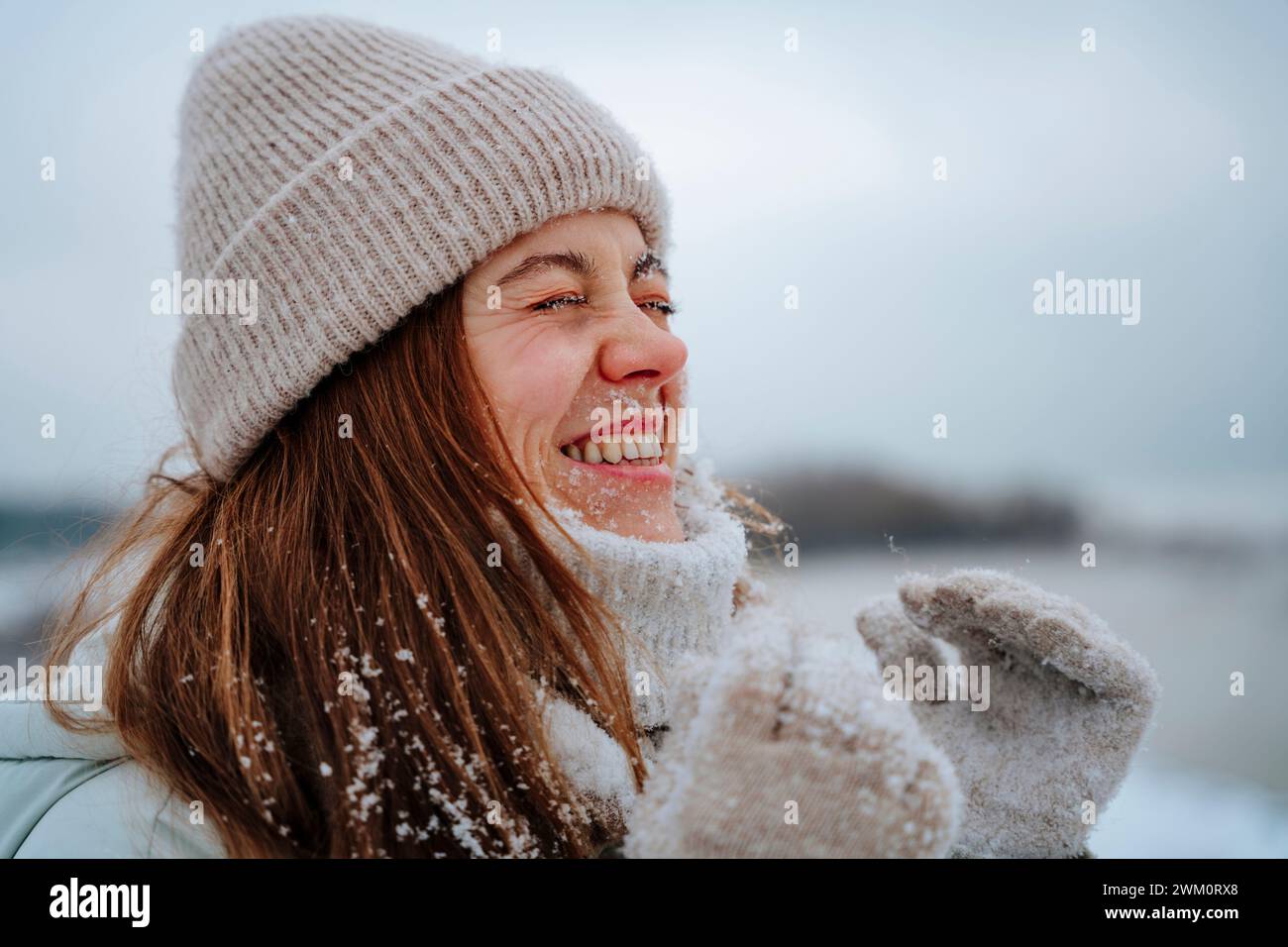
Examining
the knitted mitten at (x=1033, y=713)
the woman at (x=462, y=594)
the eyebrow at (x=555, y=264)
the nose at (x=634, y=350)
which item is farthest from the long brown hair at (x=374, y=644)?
the knitted mitten at (x=1033, y=713)

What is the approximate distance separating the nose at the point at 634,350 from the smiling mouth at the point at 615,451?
0.38ft

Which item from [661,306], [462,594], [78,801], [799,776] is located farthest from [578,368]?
[78,801]

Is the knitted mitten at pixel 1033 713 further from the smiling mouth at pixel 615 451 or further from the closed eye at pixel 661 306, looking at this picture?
the closed eye at pixel 661 306

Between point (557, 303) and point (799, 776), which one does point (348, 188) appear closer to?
point (557, 303)

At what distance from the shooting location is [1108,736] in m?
1.39

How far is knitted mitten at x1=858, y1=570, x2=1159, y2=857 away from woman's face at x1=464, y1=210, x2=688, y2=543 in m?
0.57

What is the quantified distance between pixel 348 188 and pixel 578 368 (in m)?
0.56

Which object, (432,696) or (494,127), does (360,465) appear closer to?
(432,696)

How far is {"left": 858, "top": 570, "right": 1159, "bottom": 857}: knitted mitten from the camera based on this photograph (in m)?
1.35

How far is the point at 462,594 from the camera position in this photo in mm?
1306

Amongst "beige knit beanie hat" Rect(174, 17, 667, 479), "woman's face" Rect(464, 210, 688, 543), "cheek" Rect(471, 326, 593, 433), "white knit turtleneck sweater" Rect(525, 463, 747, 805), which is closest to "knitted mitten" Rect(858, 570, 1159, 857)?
"white knit turtleneck sweater" Rect(525, 463, 747, 805)

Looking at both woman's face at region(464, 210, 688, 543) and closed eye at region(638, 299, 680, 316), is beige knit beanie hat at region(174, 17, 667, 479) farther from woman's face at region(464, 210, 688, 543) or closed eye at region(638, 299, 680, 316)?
closed eye at region(638, 299, 680, 316)
